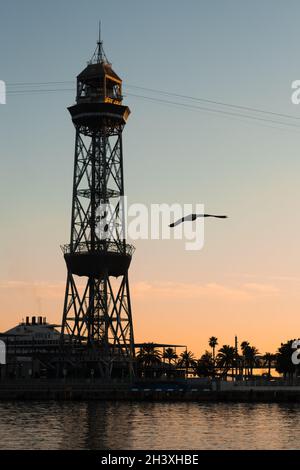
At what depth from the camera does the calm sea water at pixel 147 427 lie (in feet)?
293

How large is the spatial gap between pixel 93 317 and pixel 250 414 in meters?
61.3

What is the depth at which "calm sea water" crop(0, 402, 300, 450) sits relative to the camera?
8931 cm

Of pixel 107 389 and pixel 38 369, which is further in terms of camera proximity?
pixel 38 369

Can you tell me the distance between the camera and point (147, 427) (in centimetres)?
10431

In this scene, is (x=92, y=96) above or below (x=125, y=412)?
above

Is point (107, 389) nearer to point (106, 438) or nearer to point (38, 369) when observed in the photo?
point (38, 369)

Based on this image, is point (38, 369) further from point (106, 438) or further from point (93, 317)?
point (106, 438)

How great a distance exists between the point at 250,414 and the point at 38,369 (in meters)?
79.9

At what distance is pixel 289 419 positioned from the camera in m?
117
